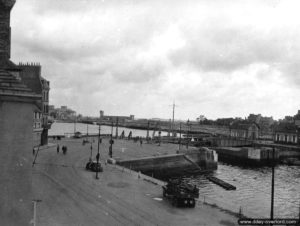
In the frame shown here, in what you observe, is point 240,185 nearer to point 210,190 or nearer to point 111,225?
point 210,190

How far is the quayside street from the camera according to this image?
2195 cm

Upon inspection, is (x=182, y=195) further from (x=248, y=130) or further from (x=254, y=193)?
(x=248, y=130)

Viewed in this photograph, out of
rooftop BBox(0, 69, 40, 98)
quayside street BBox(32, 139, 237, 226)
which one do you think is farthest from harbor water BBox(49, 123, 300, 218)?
rooftop BBox(0, 69, 40, 98)

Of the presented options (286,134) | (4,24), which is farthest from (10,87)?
(286,134)

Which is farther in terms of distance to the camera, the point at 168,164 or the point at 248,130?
the point at 248,130

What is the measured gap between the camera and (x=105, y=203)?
84.3 ft

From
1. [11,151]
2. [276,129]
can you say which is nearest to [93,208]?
[11,151]

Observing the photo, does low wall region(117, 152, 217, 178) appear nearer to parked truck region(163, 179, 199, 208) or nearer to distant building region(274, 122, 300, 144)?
parked truck region(163, 179, 199, 208)

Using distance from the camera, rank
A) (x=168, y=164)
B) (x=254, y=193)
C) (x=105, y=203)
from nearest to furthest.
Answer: (x=105, y=203), (x=254, y=193), (x=168, y=164)

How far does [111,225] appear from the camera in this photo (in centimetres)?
2073

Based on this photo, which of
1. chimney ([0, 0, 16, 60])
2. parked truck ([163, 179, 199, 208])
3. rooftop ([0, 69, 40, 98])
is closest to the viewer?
rooftop ([0, 69, 40, 98])

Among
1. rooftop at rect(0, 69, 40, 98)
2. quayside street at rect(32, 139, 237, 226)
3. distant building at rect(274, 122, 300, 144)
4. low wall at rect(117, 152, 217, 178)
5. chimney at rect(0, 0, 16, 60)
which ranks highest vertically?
chimney at rect(0, 0, 16, 60)

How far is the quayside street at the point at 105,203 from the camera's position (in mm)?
21953

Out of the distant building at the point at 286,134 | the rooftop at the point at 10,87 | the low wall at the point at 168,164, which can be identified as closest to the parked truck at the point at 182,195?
the rooftop at the point at 10,87
